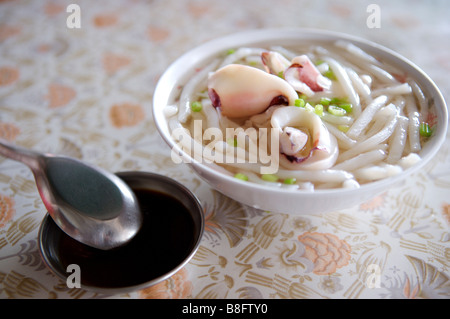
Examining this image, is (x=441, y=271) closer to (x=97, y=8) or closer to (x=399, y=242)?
(x=399, y=242)

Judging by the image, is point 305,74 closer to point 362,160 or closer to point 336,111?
point 336,111

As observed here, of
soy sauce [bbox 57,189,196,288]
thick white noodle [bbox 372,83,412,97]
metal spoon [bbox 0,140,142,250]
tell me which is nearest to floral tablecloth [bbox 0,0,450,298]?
soy sauce [bbox 57,189,196,288]

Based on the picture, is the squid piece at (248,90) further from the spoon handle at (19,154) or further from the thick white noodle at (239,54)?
the spoon handle at (19,154)

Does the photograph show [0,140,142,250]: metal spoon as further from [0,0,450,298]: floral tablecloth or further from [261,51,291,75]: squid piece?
[261,51,291,75]: squid piece

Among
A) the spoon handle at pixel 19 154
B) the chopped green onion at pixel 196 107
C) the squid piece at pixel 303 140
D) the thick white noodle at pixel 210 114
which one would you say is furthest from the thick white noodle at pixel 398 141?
the spoon handle at pixel 19 154
